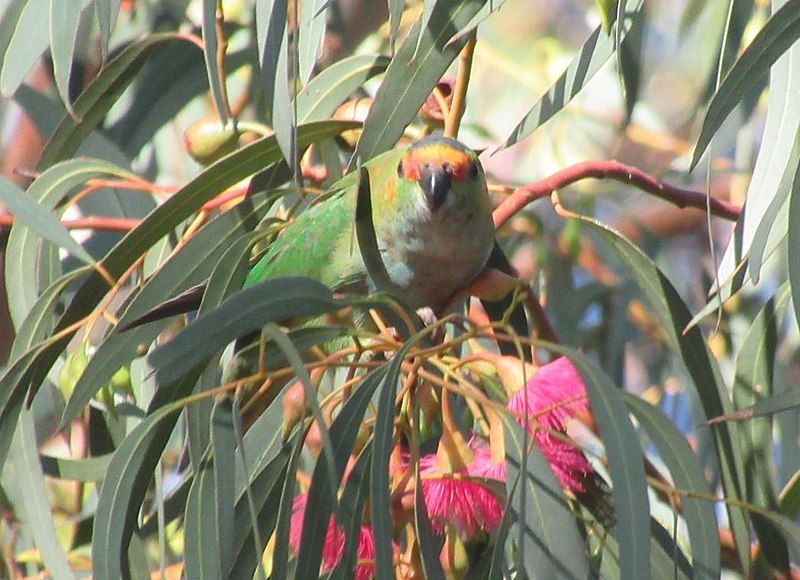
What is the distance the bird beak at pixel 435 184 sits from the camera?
67.6 inches

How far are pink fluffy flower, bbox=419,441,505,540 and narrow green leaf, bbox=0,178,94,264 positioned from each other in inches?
20.7

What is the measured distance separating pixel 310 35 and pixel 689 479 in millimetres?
677

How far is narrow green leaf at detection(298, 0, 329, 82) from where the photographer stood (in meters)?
1.38

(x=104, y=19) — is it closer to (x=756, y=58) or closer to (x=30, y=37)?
(x=30, y=37)

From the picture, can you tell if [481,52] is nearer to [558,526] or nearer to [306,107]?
[306,107]

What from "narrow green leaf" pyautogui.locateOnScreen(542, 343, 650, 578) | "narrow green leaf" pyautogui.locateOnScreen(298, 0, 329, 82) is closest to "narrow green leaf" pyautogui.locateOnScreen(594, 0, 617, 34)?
"narrow green leaf" pyautogui.locateOnScreen(298, 0, 329, 82)

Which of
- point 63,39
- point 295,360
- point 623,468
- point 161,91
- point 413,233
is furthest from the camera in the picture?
point 161,91

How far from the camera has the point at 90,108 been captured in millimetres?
1824

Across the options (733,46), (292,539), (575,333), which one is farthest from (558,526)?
(575,333)

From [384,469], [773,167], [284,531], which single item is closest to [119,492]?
[284,531]

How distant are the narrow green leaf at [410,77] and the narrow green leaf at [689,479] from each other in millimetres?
481

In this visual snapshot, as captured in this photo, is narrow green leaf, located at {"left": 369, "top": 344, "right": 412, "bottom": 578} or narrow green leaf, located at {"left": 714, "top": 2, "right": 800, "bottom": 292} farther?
narrow green leaf, located at {"left": 714, "top": 2, "right": 800, "bottom": 292}

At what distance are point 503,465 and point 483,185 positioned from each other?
0.67 m

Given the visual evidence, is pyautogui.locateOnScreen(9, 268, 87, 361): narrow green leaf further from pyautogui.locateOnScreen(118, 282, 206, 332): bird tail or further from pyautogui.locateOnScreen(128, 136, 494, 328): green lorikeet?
pyautogui.locateOnScreen(128, 136, 494, 328): green lorikeet
